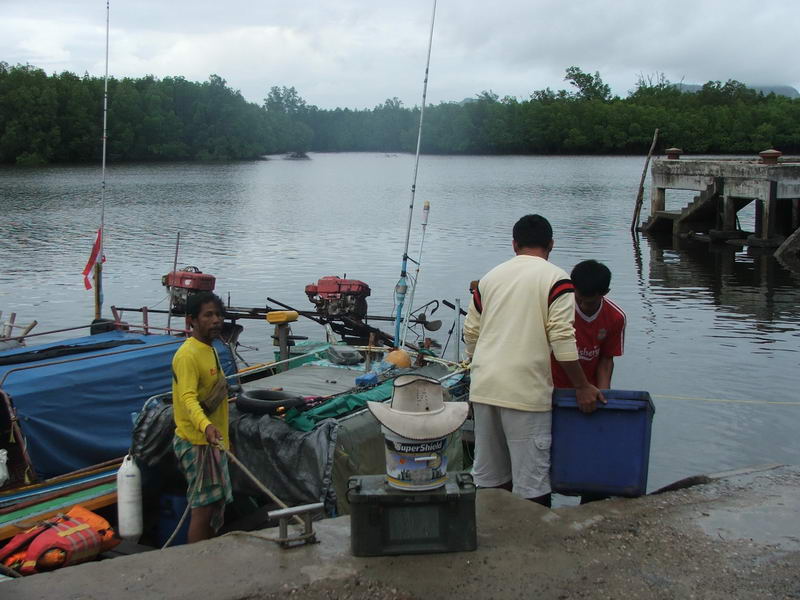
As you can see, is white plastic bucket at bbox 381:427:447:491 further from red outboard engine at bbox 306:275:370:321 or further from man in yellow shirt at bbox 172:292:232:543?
red outboard engine at bbox 306:275:370:321

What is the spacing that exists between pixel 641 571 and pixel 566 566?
375 millimetres

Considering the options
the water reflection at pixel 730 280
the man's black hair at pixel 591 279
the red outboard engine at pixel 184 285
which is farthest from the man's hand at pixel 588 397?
the water reflection at pixel 730 280

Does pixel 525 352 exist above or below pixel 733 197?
below

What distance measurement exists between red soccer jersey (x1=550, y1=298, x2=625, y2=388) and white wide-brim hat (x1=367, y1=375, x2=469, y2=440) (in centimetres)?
106

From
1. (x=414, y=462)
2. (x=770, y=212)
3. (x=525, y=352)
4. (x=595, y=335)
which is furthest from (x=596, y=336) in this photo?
(x=770, y=212)

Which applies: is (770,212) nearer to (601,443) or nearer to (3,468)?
(601,443)

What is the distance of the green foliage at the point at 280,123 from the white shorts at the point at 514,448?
9308 cm

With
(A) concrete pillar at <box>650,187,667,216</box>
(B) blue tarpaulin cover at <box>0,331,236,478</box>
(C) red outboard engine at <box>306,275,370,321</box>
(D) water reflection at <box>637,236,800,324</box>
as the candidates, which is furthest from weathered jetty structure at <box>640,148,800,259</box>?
(B) blue tarpaulin cover at <box>0,331,236,478</box>

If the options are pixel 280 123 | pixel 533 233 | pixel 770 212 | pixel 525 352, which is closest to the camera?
pixel 525 352

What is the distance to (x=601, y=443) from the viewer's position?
5.25 metres

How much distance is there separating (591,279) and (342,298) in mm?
6451

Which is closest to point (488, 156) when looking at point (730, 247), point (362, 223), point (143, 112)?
point (143, 112)

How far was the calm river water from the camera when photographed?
40.8 ft

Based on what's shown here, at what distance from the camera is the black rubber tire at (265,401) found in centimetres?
691
